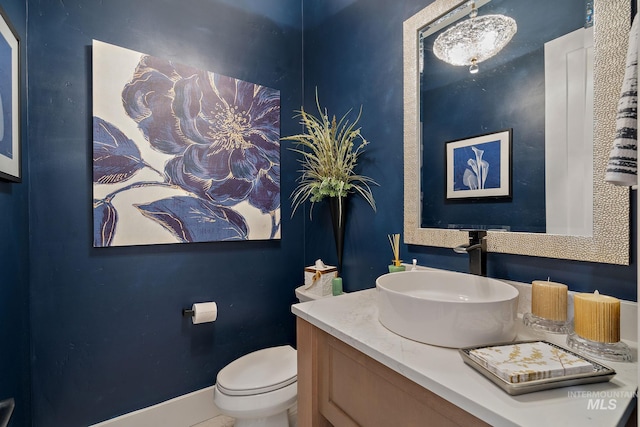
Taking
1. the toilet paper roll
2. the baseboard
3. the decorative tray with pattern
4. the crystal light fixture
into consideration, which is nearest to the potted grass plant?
the crystal light fixture

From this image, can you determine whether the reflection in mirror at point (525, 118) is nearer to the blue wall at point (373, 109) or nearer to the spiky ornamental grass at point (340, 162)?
the blue wall at point (373, 109)

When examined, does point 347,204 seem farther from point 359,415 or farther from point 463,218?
point 359,415

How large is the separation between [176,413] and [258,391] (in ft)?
2.19

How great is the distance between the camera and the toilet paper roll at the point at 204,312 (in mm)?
1583

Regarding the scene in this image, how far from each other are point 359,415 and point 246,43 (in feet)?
6.57

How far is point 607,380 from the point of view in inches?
23.4

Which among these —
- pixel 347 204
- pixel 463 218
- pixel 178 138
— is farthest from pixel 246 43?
pixel 463 218

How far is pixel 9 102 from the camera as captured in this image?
1.06 metres

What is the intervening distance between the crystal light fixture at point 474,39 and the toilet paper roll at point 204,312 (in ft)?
5.52

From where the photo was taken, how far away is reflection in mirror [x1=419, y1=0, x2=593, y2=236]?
0.90 meters

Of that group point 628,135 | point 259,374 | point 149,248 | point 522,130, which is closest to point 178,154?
point 149,248

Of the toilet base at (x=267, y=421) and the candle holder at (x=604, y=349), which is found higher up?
the candle holder at (x=604, y=349)

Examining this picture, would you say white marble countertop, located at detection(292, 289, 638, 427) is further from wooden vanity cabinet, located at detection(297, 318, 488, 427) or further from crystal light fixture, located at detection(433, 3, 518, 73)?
crystal light fixture, located at detection(433, 3, 518, 73)

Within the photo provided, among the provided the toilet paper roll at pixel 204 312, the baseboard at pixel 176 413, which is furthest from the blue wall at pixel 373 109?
the baseboard at pixel 176 413
